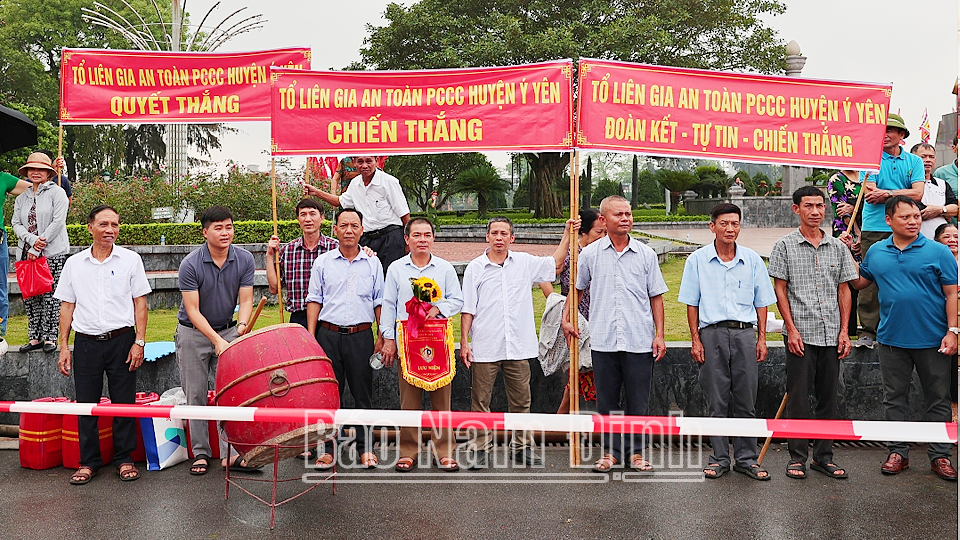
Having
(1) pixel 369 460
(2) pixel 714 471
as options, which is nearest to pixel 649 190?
(2) pixel 714 471

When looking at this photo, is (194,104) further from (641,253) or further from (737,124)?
(737,124)

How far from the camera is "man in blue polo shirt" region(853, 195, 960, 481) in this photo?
213 inches

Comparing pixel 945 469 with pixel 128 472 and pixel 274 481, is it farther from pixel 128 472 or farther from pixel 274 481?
pixel 128 472

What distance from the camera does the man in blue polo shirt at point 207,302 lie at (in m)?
5.66

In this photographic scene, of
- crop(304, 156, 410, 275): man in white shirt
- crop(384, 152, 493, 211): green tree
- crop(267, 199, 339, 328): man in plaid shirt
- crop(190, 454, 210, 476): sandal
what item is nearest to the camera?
crop(190, 454, 210, 476): sandal

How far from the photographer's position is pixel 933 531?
172 inches

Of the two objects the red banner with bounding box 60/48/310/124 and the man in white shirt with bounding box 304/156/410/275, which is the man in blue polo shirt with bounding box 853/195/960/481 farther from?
the red banner with bounding box 60/48/310/124

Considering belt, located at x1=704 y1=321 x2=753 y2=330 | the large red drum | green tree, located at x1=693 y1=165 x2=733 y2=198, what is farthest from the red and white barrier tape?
green tree, located at x1=693 y1=165 x2=733 y2=198

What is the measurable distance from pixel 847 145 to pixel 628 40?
789 inches

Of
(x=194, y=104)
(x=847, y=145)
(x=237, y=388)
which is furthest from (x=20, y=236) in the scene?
(x=847, y=145)

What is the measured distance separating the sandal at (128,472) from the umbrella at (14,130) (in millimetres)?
3527

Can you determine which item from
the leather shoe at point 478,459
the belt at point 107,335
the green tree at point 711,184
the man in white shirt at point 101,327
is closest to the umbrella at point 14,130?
the man in white shirt at point 101,327

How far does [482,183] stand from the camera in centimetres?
3125

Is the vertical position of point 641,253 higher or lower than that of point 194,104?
lower
